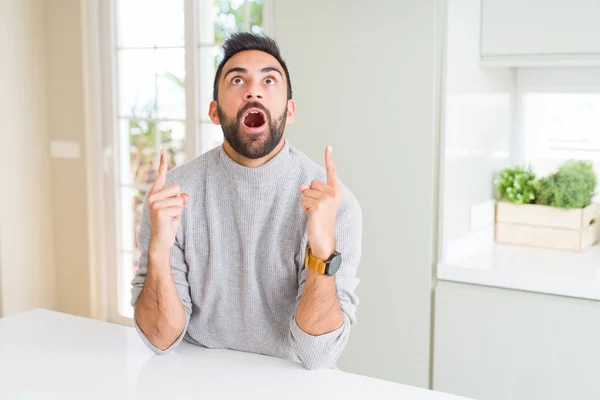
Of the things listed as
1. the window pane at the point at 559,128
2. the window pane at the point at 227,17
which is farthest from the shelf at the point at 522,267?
the window pane at the point at 227,17

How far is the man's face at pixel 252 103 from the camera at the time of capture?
1.58m

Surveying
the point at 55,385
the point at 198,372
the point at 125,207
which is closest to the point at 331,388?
the point at 198,372

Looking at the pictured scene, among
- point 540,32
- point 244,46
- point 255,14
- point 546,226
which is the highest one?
point 255,14

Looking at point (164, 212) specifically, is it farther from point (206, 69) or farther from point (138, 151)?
point (138, 151)

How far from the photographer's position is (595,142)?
2.78 meters

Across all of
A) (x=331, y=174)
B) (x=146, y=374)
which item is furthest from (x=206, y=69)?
(x=146, y=374)

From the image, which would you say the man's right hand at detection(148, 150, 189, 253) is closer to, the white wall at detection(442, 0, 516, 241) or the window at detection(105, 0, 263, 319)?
the white wall at detection(442, 0, 516, 241)

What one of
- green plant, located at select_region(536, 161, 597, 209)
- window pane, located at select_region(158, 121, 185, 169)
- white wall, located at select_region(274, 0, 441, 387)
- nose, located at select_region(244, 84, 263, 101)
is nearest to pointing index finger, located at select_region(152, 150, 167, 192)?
A: nose, located at select_region(244, 84, 263, 101)

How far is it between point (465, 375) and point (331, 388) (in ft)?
3.97

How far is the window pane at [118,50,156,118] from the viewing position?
11.9ft

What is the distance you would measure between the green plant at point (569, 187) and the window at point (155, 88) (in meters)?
1.32

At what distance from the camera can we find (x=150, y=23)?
3561mm

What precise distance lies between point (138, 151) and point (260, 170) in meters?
2.17

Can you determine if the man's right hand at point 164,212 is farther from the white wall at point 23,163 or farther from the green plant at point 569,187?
the white wall at point 23,163
